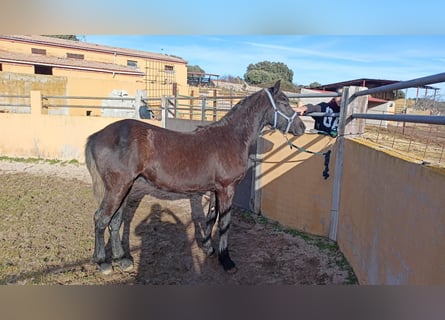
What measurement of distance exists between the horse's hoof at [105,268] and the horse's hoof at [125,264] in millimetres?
90

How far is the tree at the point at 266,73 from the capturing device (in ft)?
81.8

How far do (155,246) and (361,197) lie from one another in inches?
81.1

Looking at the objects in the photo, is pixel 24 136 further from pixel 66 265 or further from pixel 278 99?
pixel 278 99

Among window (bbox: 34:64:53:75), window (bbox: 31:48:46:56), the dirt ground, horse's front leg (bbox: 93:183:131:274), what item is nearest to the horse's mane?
horse's front leg (bbox: 93:183:131:274)

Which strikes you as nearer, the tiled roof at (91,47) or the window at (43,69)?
the window at (43,69)

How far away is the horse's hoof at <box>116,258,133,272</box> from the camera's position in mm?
2950

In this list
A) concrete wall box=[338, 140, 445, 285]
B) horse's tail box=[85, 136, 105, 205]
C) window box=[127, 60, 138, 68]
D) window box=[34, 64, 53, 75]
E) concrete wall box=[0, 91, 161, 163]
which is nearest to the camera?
concrete wall box=[338, 140, 445, 285]

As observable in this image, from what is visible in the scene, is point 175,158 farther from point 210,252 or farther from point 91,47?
point 91,47

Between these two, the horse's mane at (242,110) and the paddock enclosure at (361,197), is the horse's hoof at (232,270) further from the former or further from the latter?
the horse's mane at (242,110)

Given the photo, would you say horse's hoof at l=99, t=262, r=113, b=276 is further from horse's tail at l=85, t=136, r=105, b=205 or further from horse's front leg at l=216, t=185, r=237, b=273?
horse's front leg at l=216, t=185, r=237, b=273

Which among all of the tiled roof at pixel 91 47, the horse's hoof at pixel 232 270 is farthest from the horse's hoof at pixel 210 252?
the tiled roof at pixel 91 47

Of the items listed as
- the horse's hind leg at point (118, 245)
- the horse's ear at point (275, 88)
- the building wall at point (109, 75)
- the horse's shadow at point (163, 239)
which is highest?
the building wall at point (109, 75)

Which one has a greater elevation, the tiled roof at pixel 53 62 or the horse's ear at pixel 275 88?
the tiled roof at pixel 53 62

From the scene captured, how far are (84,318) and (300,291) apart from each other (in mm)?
647
